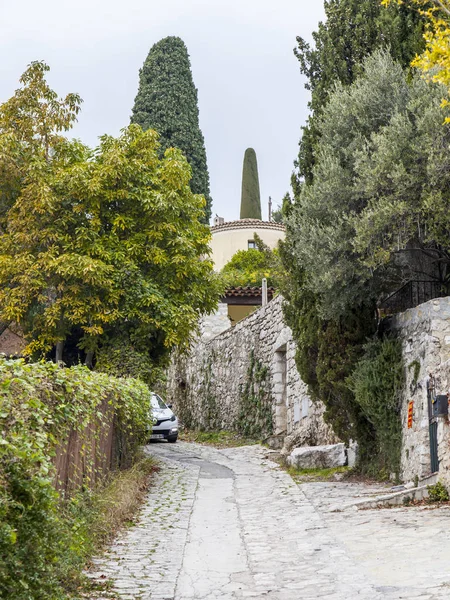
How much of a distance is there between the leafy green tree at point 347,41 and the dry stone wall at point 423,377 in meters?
3.34

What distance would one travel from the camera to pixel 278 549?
662cm

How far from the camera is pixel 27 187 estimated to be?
49.4 feet

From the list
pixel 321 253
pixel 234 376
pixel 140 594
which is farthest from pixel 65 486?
pixel 234 376

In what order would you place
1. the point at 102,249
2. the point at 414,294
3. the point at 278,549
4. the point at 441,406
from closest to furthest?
the point at 278,549 < the point at 441,406 < the point at 414,294 < the point at 102,249

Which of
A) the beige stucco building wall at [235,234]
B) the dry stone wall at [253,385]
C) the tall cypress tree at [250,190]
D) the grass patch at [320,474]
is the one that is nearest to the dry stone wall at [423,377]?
the grass patch at [320,474]

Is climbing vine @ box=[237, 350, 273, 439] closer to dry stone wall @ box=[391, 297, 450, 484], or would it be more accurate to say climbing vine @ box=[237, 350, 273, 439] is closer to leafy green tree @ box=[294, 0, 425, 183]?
leafy green tree @ box=[294, 0, 425, 183]

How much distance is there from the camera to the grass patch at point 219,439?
18.8m

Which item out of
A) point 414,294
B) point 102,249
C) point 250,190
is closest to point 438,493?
point 414,294

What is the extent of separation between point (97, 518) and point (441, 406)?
4.12 meters

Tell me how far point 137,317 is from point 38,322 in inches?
83.2

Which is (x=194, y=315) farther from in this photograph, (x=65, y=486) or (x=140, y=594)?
(x=140, y=594)

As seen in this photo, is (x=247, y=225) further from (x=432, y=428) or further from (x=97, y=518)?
(x=97, y=518)

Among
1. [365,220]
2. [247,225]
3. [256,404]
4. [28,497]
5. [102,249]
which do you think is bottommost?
[28,497]

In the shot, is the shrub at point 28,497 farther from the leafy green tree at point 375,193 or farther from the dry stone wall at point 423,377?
the leafy green tree at point 375,193
